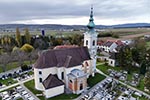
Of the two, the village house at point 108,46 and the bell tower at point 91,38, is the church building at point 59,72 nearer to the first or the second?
the bell tower at point 91,38

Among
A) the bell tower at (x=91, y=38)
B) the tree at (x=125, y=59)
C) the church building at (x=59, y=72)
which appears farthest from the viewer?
the tree at (x=125, y=59)

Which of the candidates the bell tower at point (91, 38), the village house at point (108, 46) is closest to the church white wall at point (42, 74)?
the bell tower at point (91, 38)

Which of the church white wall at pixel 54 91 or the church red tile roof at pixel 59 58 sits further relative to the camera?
the church red tile roof at pixel 59 58

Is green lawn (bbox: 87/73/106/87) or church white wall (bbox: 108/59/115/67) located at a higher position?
church white wall (bbox: 108/59/115/67)

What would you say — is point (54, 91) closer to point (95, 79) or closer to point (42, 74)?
point (42, 74)

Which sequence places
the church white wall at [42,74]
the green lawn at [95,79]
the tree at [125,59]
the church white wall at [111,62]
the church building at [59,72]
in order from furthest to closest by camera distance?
the church white wall at [111,62]
the tree at [125,59]
the green lawn at [95,79]
the church white wall at [42,74]
the church building at [59,72]

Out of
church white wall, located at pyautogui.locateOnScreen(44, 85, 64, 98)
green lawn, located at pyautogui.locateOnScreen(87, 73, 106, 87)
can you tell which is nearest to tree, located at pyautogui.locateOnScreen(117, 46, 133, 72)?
green lawn, located at pyautogui.locateOnScreen(87, 73, 106, 87)

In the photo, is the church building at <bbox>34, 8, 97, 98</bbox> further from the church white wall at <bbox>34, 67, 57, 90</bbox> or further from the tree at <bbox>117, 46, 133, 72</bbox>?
the tree at <bbox>117, 46, 133, 72</bbox>
